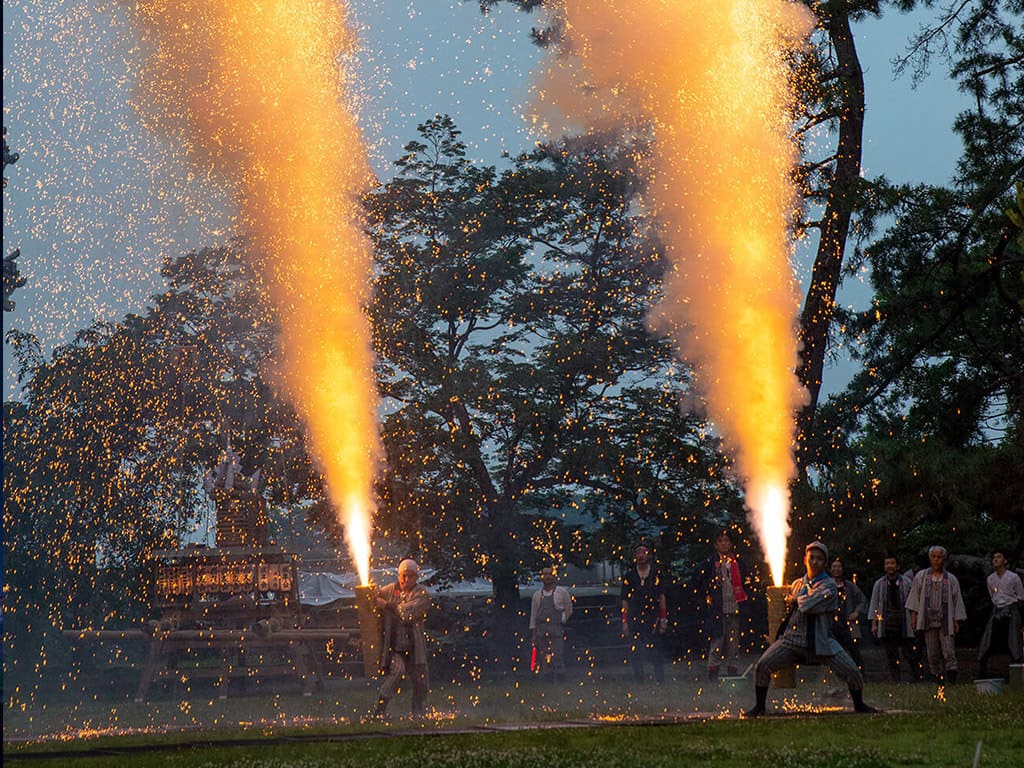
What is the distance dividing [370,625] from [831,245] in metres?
11.9

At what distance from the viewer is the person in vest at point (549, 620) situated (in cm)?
2017

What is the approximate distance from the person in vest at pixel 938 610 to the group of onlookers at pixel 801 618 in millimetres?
12

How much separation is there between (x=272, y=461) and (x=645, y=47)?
35.2 feet

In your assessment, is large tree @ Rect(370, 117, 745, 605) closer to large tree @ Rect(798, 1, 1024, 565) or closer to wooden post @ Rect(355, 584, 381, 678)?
large tree @ Rect(798, 1, 1024, 565)

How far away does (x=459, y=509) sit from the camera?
87.5 feet

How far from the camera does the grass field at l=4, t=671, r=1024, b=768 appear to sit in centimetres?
868

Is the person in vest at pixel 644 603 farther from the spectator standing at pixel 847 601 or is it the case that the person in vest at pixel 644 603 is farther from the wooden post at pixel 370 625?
the wooden post at pixel 370 625

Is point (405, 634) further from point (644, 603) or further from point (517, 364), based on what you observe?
point (517, 364)

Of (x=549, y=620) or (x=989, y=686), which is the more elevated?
(x=549, y=620)

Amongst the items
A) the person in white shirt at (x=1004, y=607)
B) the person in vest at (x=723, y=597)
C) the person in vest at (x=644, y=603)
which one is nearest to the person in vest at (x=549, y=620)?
the person in vest at (x=644, y=603)

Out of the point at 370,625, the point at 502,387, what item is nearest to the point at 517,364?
the point at 502,387

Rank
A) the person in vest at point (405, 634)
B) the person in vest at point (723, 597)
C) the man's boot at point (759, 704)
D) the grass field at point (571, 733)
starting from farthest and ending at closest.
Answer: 1. the person in vest at point (723, 597)
2. the person in vest at point (405, 634)
3. the man's boot at point (759, 704)
4. the grass field at point (571, 733)

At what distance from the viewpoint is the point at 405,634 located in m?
14.2

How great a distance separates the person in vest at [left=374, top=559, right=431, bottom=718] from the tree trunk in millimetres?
9794
